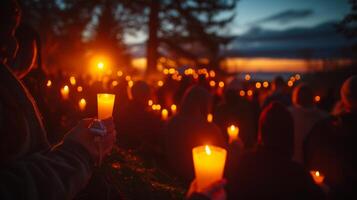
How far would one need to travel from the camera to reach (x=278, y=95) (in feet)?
25.6

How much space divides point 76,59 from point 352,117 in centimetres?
3431

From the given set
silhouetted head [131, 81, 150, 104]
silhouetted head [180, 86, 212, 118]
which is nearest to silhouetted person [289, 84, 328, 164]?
silhouetted head [180, 86, 212, 118]

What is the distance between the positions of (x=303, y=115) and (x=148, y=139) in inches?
104

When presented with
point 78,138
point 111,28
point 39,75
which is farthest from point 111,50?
point 78,138

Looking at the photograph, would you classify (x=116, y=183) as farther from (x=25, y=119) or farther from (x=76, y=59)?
(x=76, y=59)

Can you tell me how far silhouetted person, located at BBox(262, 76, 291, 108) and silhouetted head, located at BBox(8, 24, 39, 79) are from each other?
5.61 meters

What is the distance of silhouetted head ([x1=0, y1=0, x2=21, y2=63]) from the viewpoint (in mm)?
1648

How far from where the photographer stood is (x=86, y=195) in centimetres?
234

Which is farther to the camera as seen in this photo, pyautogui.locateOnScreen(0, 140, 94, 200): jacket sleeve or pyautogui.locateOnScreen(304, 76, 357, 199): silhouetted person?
pyautogui.locateOnScreen(304, 76, 357, 199): silhouetted person

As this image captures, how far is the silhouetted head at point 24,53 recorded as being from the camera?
2.36 metres

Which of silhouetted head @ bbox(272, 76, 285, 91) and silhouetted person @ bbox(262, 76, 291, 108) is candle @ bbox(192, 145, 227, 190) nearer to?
silhouetted person @ bbox(262, 76, 291, 108)

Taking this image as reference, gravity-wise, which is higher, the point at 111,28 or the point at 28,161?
the point at 111,28

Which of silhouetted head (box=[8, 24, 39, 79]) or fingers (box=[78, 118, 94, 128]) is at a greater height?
silhouetted head (box=[8, 24, 39, 79])

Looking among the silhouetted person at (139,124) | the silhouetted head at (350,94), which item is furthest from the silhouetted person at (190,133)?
the silhouetted head at (350,94)
